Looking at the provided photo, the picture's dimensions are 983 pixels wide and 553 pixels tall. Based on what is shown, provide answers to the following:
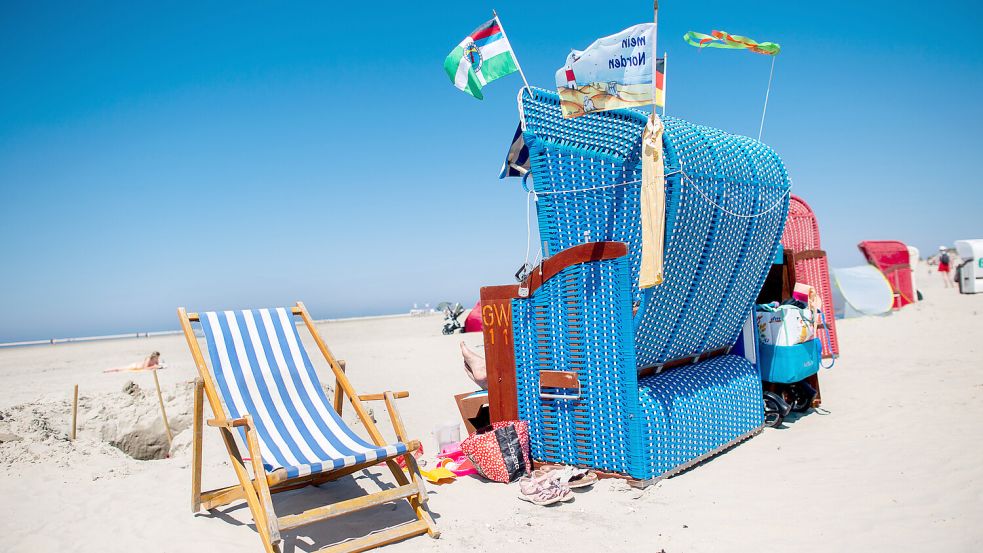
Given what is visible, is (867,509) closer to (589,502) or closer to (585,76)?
(589,502)

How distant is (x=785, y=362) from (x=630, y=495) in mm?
2663

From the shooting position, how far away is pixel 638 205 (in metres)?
4.48

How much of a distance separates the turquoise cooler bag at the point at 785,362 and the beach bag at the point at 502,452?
2650 millimetres

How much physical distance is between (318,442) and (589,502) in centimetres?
188

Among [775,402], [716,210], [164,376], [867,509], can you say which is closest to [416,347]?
[164,376]

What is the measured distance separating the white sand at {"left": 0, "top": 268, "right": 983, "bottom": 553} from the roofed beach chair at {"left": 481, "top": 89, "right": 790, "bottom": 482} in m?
0.41

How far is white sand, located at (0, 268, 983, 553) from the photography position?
3635 mm

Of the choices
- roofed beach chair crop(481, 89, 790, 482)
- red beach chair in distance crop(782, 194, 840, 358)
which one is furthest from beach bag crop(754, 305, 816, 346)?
red beach chair in distance crop(782, 194, 840, 358)

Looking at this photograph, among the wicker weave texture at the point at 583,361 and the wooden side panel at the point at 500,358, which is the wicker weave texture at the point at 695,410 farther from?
the wooden side panel at the point at 500,358

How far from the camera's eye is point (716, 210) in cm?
493

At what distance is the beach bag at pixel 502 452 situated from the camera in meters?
4.82

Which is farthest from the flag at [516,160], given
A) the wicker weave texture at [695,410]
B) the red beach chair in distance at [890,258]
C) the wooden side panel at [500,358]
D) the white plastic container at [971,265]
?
the white plastic container at [971,265]

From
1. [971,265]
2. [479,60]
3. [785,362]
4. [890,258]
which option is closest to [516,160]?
[479,60]

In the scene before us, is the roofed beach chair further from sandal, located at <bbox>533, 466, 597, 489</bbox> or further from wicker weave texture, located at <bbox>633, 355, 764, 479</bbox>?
sandal, located at <bbox>533, 466, 597, 489</bbox>
